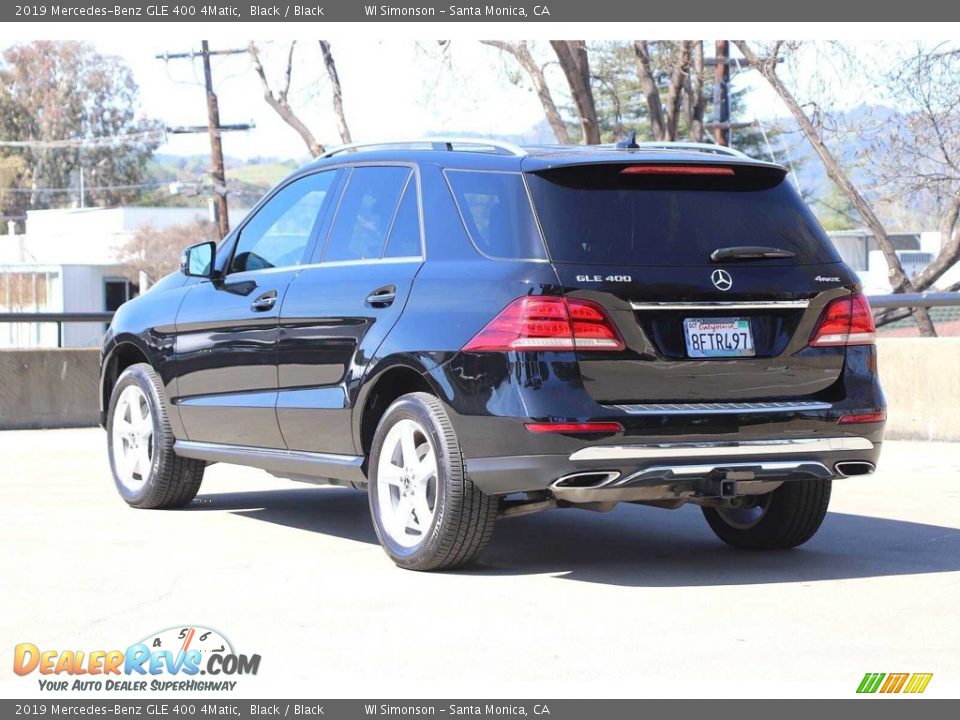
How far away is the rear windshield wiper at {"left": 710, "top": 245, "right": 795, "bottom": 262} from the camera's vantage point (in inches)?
288

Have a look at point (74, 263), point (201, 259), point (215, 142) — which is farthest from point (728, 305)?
point (74, 263)

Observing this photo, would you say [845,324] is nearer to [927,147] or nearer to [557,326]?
[557,326]

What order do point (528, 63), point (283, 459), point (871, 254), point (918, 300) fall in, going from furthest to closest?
point (871, 254), point (528, 63), point (918, 300), point (283, 459)

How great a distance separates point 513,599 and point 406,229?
1887mm

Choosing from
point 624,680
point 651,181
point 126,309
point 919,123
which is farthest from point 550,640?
point 919,123

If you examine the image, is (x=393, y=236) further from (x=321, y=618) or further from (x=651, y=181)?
(x=321, y=618)

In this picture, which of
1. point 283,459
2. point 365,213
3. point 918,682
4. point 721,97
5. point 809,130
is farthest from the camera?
point 721,97

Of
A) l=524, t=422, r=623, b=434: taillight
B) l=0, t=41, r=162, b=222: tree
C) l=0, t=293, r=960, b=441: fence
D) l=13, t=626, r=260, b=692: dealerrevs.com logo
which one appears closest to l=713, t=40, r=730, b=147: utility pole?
l=0, t=293, r=960, b=441: fence

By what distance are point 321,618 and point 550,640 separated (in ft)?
3.21

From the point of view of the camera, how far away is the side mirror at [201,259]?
9273 millimetres

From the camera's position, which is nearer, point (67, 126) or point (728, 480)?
point (728, 480)

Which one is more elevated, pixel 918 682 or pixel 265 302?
pixel 265 302

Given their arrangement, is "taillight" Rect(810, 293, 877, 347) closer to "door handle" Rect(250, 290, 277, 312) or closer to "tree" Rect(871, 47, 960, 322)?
"door handle" Rect(250, 290, 277, 312)

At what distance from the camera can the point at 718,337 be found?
718cm
